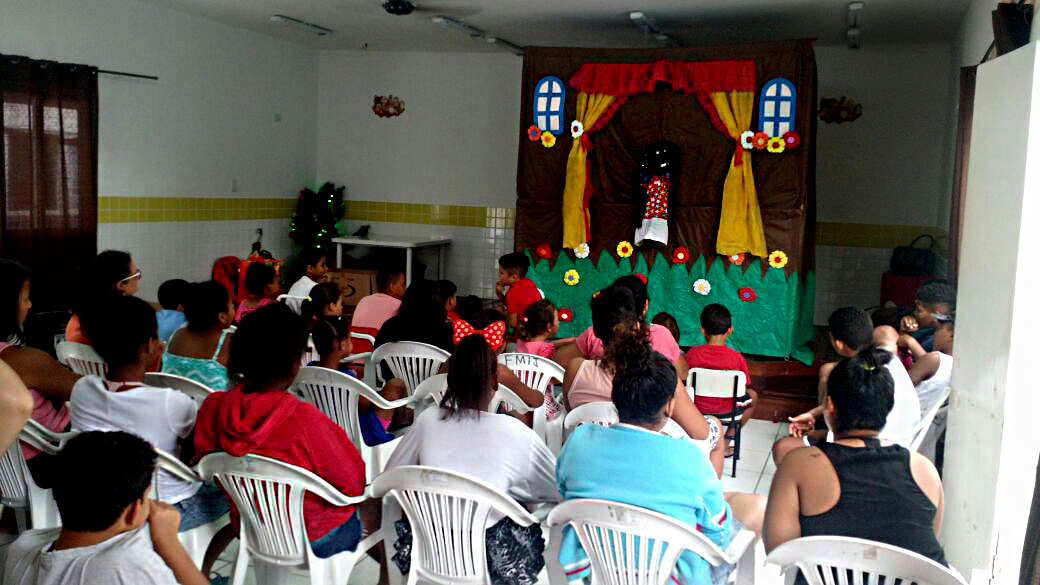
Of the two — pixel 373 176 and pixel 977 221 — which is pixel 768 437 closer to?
pixel 977 221

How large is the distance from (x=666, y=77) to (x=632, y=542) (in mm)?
5291

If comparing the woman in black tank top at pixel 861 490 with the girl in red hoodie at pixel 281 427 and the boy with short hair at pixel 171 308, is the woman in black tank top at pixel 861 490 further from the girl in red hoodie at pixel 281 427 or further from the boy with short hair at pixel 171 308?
the boy with short hair at pixel 171 308

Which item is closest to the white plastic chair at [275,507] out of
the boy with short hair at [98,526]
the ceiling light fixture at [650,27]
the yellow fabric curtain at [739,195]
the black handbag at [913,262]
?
the boy with short hair at [98,526]

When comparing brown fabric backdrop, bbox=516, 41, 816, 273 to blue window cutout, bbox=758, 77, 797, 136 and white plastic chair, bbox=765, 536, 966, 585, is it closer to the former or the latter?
blue window cutout, bbox=758, 77, 797, 136

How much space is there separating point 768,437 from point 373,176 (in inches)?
221

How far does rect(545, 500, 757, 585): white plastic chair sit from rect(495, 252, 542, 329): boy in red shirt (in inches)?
139

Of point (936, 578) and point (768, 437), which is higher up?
point (936, 578)

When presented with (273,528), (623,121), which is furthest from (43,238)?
(273,528)

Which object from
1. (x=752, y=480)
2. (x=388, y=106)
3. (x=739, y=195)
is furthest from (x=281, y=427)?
(x=388, y=106)

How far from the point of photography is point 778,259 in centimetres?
659

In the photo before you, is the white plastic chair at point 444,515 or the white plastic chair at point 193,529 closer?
the white plastic chair at point 444,515

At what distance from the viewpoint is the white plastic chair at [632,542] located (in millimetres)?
2020

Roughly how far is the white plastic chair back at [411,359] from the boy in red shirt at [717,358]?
4.14ft

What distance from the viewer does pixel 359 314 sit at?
15.7 ft
